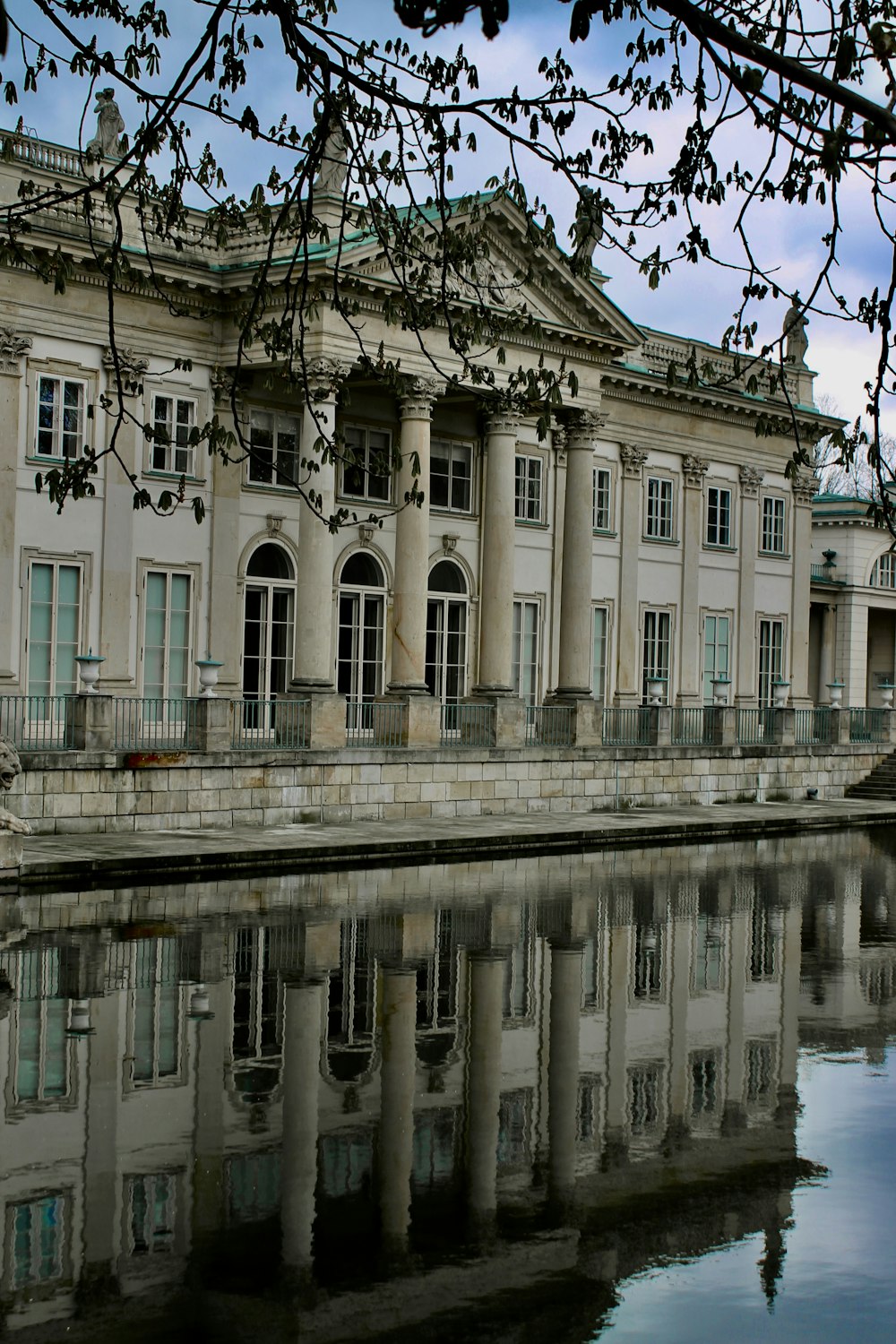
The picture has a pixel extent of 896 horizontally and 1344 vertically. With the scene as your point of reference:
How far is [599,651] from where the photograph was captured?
126 feet

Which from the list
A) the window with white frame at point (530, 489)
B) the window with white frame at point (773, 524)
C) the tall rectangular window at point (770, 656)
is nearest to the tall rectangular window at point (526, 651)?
the window with white frame at point (530, 489)

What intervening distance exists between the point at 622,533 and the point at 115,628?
14.1 metres

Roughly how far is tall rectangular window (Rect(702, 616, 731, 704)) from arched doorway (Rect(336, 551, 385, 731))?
1103 centimetres

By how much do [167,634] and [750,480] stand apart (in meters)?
18.1

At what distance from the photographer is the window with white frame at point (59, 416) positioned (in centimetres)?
2755

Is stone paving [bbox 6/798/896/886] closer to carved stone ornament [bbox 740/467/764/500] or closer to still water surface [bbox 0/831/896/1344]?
still water surface [bbox 0/831/896/1344]

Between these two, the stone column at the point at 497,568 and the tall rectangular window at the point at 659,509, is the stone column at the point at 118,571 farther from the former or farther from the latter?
the tall rectangular window at the point at 659,509

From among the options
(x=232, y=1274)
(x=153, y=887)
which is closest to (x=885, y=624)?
(x=153, y=887)

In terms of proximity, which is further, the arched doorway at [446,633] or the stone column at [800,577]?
the stone column at [800,577]

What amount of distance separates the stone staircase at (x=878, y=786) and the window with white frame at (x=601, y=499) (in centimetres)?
860

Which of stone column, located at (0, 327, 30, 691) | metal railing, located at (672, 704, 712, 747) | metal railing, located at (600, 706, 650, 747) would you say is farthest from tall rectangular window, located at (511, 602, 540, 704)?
stone column, located at (0, 327, 30, 691)

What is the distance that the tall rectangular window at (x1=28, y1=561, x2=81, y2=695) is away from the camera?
2762 cm

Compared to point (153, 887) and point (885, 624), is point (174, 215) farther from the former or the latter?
point (885, 624)

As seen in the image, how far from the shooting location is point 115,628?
2867 cm
